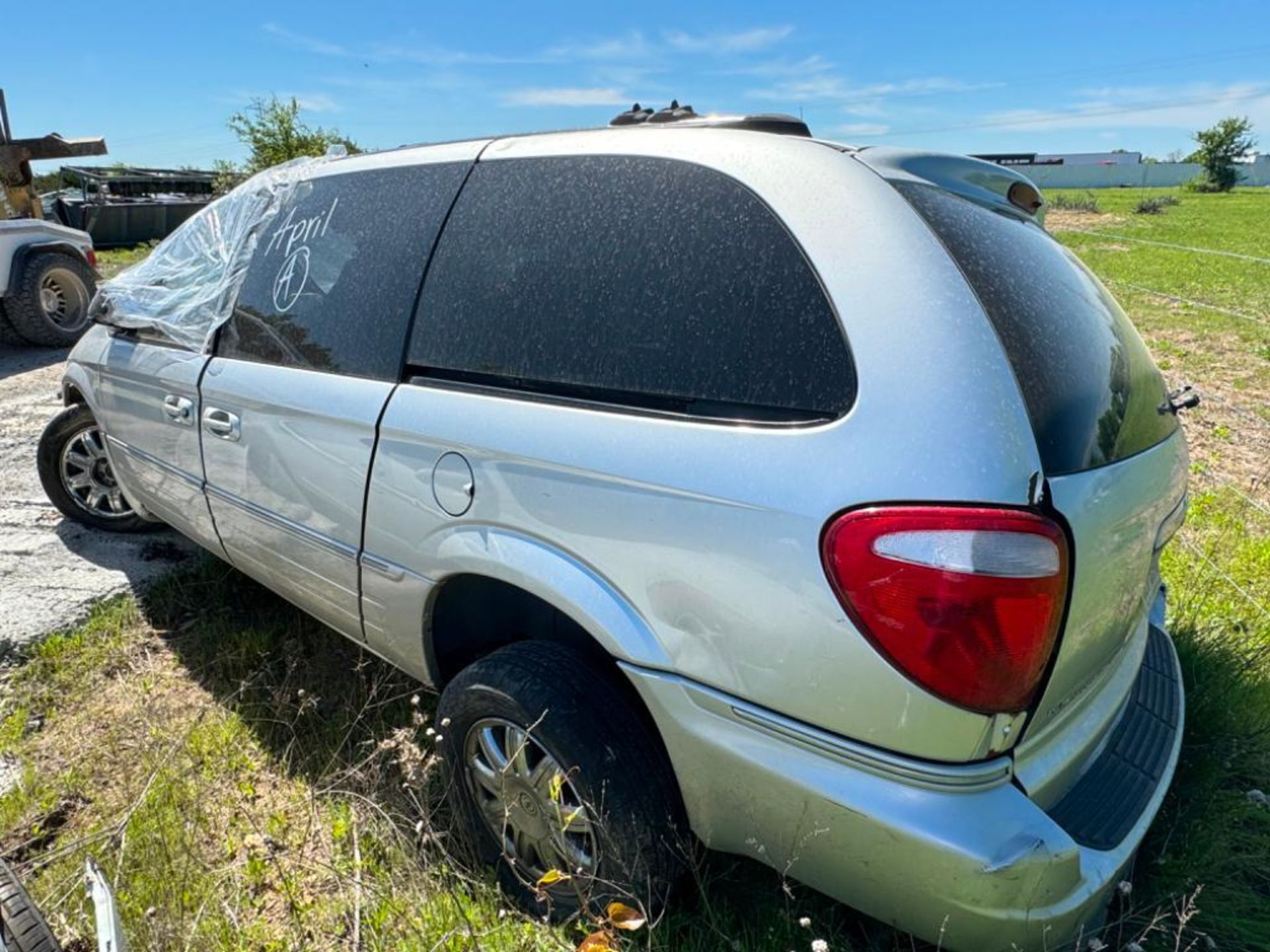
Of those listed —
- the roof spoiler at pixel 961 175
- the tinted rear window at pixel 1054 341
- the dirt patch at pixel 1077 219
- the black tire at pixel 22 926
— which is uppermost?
the dirt patch at pixel 1077 219

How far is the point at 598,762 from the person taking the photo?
1.73 metres

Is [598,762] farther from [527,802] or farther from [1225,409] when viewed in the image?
[1225,409]

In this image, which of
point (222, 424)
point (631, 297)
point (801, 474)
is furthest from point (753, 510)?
point (222, 424)

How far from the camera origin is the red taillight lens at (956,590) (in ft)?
4.25

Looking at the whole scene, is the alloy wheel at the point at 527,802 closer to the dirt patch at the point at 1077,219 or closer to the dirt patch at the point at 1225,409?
the dirt patch at the point at 1225,409

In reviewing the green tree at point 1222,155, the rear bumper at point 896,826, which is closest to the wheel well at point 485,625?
the rear bumper at point 896,826

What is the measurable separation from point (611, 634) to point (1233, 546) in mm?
3601

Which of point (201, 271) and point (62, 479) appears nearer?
point (201, 271)

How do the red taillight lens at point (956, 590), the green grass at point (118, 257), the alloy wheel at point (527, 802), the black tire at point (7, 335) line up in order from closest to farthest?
1. the red taillight lens at point (956, 590)
2. the alloy wheel at point (527, 802)
3. the black tire at point (7, 335)
4. the green grass at point (118, 257)

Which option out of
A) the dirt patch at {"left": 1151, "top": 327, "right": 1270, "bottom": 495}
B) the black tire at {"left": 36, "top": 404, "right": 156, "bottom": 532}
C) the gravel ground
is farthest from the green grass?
the dirt patch at {"left": 1151, "top": 327, "right": 1270, "bottom": 495}

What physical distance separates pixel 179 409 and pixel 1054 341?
275 centimetres

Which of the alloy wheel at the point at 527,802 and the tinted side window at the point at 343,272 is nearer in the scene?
the alloy wheel at the point at 527,802

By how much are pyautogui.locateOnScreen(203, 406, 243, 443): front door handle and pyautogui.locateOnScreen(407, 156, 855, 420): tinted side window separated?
830 millimetres

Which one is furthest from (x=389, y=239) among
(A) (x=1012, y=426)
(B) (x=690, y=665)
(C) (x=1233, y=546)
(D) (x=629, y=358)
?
(C) (x=1233, y=546)
